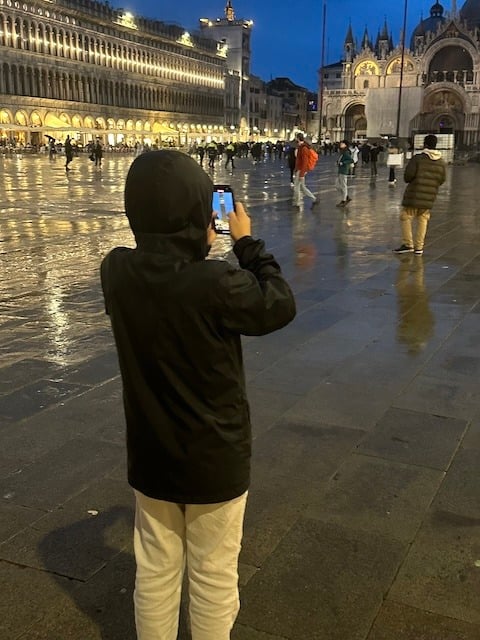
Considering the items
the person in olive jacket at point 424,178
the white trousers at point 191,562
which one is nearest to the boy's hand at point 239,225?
the white trousers at point 191,562

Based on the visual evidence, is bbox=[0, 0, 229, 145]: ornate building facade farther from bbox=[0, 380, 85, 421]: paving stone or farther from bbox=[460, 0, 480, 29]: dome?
bbox=[0, 380, 85, 421]: paving stone

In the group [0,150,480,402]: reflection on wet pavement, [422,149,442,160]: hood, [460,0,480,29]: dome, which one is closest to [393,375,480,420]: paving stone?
[0,150,480,402]: reflection on wet pavement

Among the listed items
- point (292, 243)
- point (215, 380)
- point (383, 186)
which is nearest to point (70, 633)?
point (215, 380)

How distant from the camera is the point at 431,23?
104562 millimetres

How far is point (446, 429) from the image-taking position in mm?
3725

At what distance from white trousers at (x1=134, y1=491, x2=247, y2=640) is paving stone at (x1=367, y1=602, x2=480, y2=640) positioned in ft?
1.93

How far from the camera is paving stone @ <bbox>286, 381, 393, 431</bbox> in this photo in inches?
152

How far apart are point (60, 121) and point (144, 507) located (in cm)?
7577

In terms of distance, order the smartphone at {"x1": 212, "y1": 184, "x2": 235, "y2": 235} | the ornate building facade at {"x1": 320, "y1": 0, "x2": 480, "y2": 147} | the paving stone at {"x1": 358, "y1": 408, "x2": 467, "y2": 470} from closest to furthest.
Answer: the smartphone at {"x1": 212, "y1": 184, "x2": 235, "y2": 235}, the paving stone at {"x1": 358, "y1": 408, "x2": 467, "y2": 470}, the ornate building facade at {"x1": 320, "y1": 0, "x2": 480, "y2": 147}

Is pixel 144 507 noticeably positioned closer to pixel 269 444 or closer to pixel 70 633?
pixel 70 633

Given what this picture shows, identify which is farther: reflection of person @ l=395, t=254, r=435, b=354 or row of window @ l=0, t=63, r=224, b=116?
row of window @ l=0, t=63, r=224, b=116

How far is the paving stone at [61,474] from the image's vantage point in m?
3.02

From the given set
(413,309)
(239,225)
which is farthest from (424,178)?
(239,225)

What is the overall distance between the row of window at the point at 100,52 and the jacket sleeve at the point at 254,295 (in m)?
70.7
